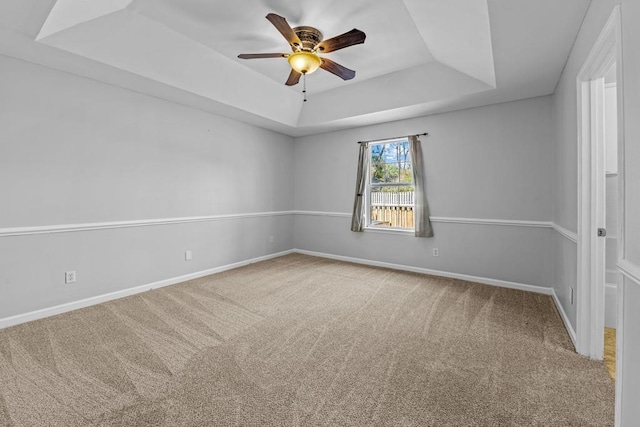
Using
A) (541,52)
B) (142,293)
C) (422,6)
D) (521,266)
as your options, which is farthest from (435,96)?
(142,293)

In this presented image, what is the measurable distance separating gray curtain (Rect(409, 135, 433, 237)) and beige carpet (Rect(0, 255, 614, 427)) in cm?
122

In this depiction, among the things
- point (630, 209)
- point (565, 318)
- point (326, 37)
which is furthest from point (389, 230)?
point (630, 209)

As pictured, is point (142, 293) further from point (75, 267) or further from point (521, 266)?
point (521, 266)

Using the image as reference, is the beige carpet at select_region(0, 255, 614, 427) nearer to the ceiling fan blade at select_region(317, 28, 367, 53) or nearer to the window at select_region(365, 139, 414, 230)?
the window at select_region(365, 139, 414, 230)

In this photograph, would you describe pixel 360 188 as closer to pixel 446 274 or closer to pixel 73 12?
pixel 446 274

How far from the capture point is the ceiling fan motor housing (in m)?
2.69

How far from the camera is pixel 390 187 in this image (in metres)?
4.81

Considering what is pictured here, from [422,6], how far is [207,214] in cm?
364

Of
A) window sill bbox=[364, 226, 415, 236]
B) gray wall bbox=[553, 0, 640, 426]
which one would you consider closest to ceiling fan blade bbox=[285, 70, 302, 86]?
gray wall bbox=[553, 0, 640, 426]

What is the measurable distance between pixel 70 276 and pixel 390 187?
172 inches

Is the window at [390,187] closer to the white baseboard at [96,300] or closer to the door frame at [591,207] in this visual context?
the door frame at [591,207]

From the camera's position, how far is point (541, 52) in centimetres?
240

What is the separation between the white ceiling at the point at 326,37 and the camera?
2084 mm

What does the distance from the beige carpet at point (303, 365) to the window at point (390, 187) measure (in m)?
1.74
